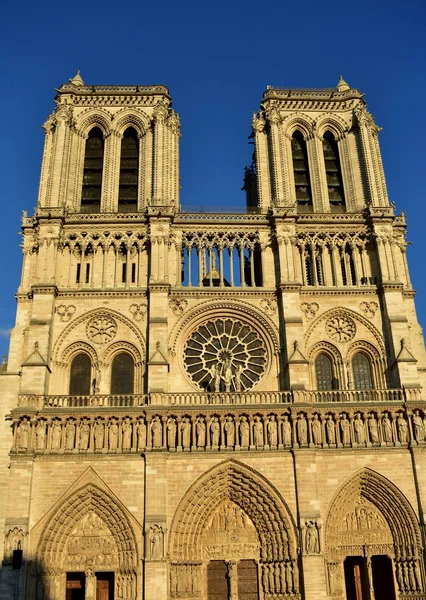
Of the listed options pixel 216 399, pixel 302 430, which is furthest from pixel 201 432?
pixel 302 430

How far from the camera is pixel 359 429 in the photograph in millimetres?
22797

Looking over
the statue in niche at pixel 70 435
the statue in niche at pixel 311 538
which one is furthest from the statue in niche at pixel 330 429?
the statue in niche at pixel 70 435

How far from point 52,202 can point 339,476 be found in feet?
47.3

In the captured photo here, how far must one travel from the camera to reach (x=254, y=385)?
24.6 m

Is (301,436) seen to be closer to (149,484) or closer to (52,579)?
(149,484)

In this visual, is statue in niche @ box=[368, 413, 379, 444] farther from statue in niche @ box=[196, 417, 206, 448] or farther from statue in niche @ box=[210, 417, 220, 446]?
statue in niche @ box=[196, 417, 206, 448]

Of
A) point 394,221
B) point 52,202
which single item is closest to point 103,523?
point 52,202

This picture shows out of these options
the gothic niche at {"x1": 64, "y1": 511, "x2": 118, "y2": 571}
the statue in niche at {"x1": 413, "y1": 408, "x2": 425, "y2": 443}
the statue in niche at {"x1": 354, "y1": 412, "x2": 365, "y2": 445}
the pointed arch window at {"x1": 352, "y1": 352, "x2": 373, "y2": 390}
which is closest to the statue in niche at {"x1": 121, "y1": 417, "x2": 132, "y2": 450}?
the gothic niche at {"x1": 64, "y1": 511, "x2": 118, "y2": 571}

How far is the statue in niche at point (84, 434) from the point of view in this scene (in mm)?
22219

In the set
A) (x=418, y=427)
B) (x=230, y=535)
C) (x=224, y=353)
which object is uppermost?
(x=224, y=353)

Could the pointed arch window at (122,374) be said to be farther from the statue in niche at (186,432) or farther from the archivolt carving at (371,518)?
the archivolt carving at (371,518)

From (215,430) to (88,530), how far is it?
5.04m

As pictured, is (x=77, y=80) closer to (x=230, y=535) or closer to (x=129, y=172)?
(x=129, y=172)

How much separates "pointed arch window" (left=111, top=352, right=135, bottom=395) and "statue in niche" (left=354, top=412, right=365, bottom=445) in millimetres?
7734
